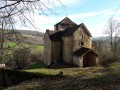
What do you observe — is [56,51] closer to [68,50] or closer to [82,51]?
[68,50]

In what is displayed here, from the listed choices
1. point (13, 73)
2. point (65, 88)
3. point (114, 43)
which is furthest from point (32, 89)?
point (114, 43)

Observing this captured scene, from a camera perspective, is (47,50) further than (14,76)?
Yes

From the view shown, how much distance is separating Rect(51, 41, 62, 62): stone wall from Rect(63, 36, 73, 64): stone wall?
3.15 feet

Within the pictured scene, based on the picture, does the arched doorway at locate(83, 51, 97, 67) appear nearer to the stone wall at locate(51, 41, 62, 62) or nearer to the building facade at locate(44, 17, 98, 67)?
the building facade at locate(44, 17, 98, 67)

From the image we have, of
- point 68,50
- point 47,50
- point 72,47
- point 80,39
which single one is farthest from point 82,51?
point 47,50

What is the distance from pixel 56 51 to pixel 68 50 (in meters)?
2.98

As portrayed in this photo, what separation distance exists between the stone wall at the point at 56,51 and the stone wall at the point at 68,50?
Answer: 960mm

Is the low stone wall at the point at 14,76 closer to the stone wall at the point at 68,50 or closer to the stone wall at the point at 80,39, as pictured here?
the stone wall at the point at 68,50

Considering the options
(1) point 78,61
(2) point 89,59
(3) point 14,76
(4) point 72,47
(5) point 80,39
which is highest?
(5) point 80,39

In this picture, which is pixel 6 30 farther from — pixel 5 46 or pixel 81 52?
pixel 81 52

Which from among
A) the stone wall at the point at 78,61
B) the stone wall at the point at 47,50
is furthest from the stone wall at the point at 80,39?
the stone wall at the point at 47,50

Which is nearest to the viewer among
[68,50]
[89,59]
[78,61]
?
[78,61]

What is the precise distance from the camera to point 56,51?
46969mm

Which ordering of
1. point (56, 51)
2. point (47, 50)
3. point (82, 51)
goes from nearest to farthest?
1. point (82, 51)
2. point (56, 51)
3. point (47, 50)
